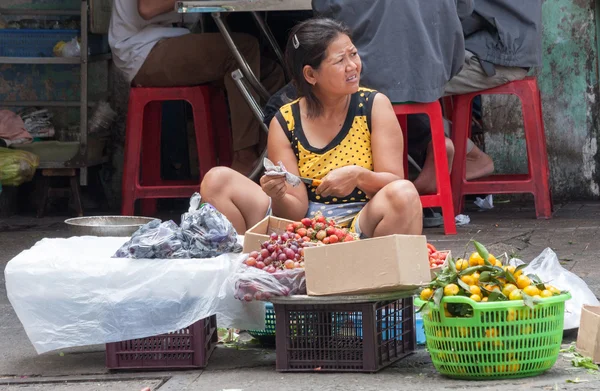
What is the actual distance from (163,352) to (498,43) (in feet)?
11.0

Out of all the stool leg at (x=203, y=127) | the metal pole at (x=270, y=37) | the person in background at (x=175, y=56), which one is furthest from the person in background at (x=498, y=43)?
the stool leg at (x=203, y=127)

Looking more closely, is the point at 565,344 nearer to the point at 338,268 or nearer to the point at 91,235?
the point at 338,268

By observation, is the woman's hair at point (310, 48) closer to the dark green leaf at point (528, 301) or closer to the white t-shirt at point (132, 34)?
the dark green leaf at point (528, 301)

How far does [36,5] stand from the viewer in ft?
23.8

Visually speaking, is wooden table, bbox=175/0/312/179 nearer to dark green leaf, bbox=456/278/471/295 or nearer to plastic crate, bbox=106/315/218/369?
plastic crate, bbox=106/315/218/369

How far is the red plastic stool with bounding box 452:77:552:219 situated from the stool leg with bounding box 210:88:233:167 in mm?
1576

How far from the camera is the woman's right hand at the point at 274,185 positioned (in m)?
3.66

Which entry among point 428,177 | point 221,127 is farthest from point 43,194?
point 428,177

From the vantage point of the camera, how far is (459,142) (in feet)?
20.6

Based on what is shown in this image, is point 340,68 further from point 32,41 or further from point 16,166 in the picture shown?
point 32,41

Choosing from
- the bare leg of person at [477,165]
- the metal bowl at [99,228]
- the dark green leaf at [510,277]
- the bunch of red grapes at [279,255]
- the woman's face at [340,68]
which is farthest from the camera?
the bare leg of person at [477,165]

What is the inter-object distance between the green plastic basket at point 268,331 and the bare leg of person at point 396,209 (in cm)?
50

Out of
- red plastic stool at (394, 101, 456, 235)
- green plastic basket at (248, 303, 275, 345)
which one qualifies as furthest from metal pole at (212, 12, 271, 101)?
green plastic basket at (248, 303, 275, 345)

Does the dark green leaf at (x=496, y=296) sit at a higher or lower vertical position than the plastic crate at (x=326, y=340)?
higher
